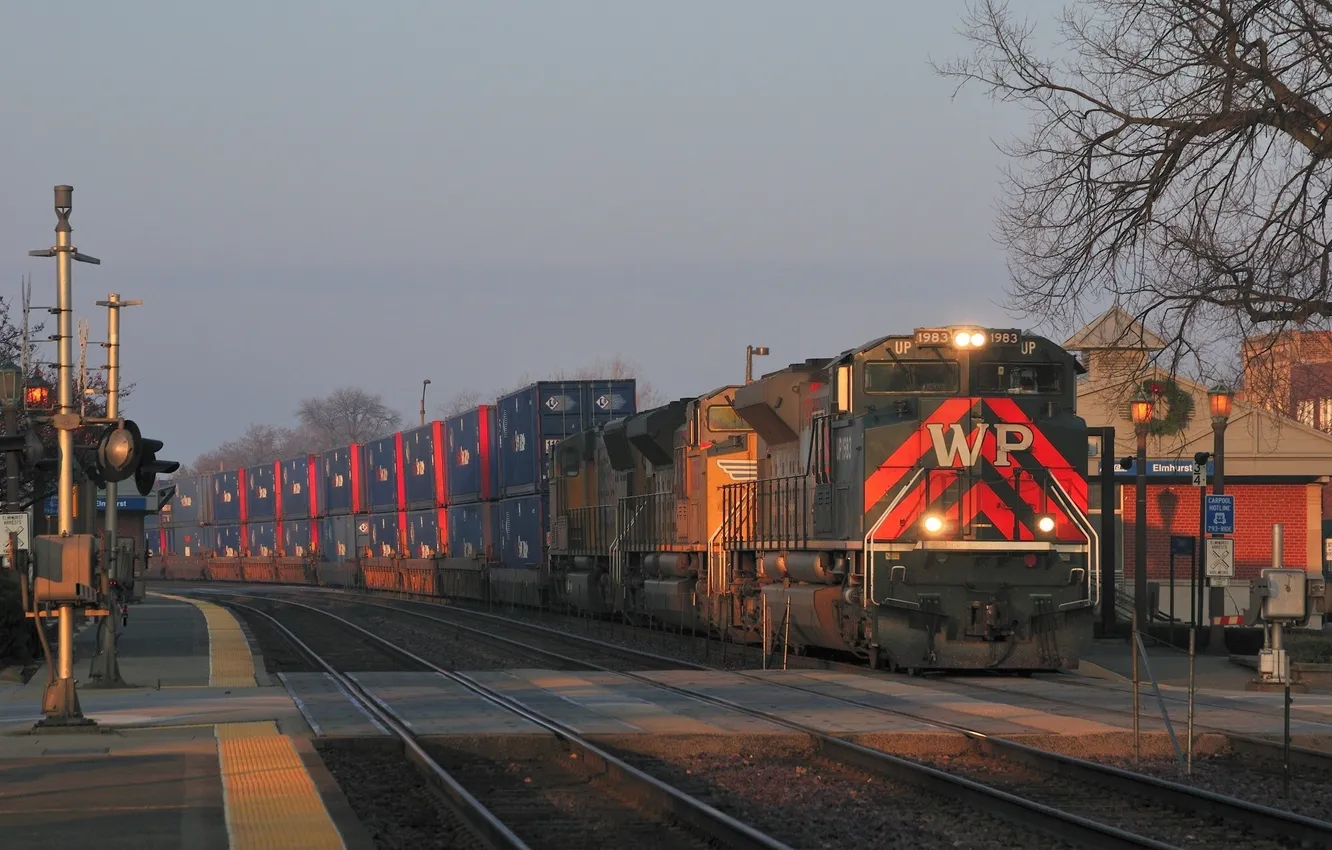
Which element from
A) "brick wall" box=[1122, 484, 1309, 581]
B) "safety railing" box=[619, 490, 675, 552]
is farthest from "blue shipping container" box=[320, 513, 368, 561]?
"brick wall" box=[1122, 484, 1309, 581]

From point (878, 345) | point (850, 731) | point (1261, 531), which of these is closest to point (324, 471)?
point (1261, 531)

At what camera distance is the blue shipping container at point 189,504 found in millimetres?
80125

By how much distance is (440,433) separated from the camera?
47656mm

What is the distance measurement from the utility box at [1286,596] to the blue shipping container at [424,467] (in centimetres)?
3439

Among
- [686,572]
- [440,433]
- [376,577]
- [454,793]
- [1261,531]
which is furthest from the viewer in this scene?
[376,577]

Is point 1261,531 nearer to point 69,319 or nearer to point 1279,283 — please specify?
point 1279,283

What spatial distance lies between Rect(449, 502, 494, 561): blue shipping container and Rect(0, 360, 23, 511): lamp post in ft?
75.9

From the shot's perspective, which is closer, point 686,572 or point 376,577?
point 686,572

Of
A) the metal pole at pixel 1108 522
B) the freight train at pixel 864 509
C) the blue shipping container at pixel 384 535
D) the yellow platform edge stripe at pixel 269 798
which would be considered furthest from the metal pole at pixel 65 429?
the blue shipping container at pixel 384 535

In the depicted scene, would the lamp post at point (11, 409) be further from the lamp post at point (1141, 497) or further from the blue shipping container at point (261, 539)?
the blue shipping container at point (261, 539)

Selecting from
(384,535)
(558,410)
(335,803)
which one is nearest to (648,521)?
(558,410)

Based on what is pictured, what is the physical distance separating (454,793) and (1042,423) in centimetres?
1023

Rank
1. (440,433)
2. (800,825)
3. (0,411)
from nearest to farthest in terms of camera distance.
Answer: (800,825)
(0,411)
(440,433)

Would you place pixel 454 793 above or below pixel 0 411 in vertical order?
below
